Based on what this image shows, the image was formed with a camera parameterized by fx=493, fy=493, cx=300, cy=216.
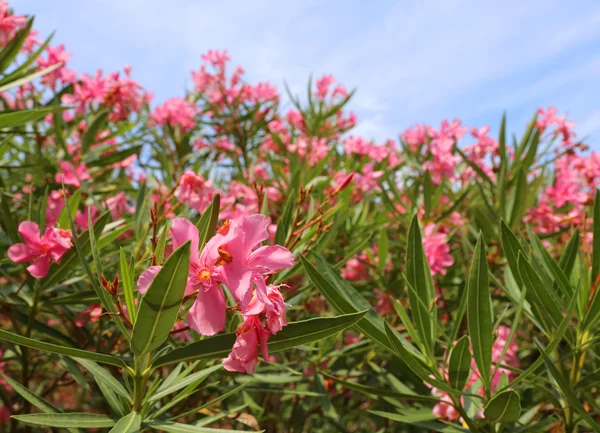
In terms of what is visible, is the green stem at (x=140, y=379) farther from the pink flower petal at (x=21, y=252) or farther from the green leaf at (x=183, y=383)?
the pink flower petal at (x=21, y=252)

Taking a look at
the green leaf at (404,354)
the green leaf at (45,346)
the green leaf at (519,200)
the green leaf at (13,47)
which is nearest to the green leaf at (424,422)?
the green leaf at (404,354)

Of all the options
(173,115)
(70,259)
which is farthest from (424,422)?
(173,115)

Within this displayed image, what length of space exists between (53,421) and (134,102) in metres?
2.11

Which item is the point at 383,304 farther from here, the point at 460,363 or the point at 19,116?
the point at 19,116

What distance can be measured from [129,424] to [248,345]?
0.20 metres

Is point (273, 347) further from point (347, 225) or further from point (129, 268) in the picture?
point (347, 225)

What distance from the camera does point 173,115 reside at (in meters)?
3.11

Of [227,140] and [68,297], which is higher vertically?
[227,140]

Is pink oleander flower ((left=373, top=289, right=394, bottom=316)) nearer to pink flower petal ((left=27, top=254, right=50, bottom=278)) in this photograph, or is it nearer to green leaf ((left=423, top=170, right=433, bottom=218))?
green leaf ((left=423, top=170, right=433, bottom=218))

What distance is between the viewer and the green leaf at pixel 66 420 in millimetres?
693

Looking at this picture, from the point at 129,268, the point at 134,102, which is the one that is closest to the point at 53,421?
the point at 129,268

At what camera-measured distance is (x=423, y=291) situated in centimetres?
104

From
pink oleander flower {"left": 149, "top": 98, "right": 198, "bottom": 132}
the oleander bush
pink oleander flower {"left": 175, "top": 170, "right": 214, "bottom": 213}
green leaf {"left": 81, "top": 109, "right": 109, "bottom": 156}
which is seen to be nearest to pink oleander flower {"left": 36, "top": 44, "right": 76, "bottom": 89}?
the oleander bush

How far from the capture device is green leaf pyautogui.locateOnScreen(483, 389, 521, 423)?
2.68 feet
